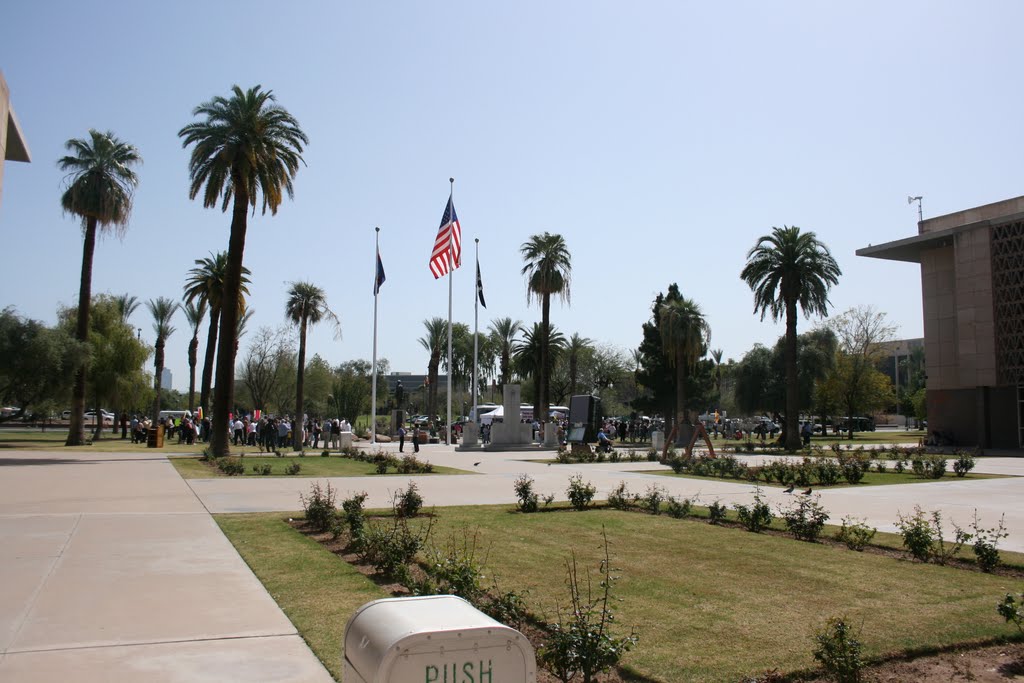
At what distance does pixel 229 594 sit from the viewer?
785cm

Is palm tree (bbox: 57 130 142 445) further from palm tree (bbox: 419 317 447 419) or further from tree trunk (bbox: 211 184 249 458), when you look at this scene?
palm tree (bbox: 419 317 447 419)

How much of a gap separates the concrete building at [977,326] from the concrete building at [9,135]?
1737 inches

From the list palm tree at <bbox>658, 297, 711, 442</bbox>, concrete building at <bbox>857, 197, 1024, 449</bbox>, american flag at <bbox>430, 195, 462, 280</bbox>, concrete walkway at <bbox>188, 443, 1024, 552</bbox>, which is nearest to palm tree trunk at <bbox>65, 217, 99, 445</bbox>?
american flag at <bbox>430, 195, 462, 280</bbox>

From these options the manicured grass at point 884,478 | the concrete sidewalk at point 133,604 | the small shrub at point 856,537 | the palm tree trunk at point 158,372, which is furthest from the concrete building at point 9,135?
the palm tree trunk at point 158,372

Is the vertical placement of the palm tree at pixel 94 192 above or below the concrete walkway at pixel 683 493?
above

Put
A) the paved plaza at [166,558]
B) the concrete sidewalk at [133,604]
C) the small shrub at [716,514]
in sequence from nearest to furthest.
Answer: the concrete sidewalk at [133,604] < the paved plaza at [166,558] < the small shrub at [716,514]

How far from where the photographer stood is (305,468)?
27.2 meters

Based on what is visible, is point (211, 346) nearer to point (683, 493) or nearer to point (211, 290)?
point (211, 290)

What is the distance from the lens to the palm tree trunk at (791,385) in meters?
42.6

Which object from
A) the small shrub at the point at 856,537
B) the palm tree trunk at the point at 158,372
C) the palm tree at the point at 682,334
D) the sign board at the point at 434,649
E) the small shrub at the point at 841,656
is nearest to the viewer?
the sign board at the point at 434,649

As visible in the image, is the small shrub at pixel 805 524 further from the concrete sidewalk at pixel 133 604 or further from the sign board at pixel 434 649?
the sign board at pixel 434 649

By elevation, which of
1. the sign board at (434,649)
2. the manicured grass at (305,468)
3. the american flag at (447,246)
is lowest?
the manicured grass at (305,468)

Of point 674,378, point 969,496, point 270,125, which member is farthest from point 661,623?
point 674,378

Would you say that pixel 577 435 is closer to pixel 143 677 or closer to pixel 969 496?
pixel 969 496
